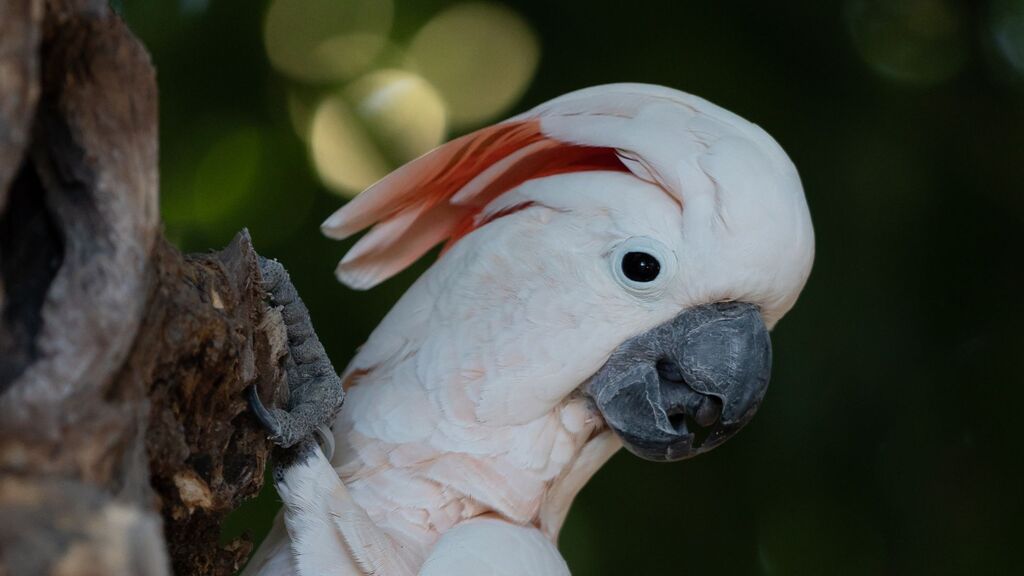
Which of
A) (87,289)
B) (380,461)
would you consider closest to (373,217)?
(380,461)

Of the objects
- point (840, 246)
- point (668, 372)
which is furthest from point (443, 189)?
point (840, 246)

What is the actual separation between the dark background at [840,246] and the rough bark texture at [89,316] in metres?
1.77

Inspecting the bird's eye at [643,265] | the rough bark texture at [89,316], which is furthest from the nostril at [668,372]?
the rough bark texture at [89,316]

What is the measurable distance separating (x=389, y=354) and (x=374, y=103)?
4.25 ft

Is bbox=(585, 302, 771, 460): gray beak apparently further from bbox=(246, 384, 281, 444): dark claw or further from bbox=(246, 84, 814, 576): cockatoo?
bbox=(246, 384, 281, 444): dark claw

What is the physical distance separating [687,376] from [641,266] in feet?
0.70

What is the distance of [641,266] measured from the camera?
6.20 feet

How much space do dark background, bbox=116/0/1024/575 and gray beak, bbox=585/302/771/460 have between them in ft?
4.63

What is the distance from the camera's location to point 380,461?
75.7 inches

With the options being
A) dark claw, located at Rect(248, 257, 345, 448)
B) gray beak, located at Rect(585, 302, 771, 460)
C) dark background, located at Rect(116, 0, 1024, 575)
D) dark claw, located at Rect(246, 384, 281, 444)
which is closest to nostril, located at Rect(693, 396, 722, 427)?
gray beak, located at Rect(585, 302, 771, 460)

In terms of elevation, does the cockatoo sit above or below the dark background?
above

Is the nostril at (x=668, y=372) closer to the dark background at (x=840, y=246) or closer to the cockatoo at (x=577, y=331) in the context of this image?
the cockatoo at (x=577, y=331)

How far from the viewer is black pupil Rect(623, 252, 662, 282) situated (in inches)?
74.3

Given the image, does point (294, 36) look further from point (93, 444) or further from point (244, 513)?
point (93, 444)
